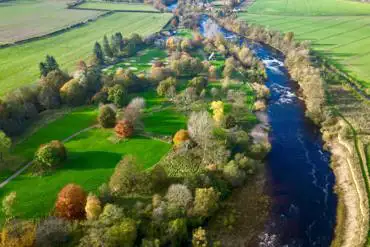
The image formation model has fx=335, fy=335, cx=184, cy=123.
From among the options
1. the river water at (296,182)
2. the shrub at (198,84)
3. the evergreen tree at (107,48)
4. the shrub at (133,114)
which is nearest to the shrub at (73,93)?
the shrub at (133,114)

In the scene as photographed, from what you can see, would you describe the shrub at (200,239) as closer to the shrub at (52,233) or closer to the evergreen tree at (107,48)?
the shrub at (52,233)

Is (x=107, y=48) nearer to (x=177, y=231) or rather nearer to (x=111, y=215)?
(x=111, y=215)

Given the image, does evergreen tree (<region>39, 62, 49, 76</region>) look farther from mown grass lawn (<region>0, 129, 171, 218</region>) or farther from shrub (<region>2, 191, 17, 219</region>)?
shrub (<region>2, 191, 17, 219</region>)

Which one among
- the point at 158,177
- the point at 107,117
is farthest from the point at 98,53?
the point at 158,177

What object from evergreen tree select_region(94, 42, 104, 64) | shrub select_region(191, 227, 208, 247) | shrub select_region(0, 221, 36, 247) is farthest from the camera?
evergreen tree select_region(94, 42, 104, 64)

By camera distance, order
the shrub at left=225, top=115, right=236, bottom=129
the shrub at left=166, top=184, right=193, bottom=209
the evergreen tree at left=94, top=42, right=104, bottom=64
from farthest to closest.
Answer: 1. the evergreen tree at left=94, top=42, right=104, bottom=64
2. the shrub at left=225, top=115, right=236, bottom=129
3. the shrub at left=166, top=184, right=193, bottom=209

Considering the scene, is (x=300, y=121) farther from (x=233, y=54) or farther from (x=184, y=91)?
(x=233, y=54)

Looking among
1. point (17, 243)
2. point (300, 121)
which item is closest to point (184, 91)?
point (300, 121)

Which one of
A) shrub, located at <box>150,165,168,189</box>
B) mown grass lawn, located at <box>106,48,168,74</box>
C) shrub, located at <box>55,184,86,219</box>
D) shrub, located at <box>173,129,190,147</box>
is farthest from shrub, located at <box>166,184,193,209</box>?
mown grass lawn, located at <box>106,48,168,74</box>
